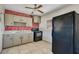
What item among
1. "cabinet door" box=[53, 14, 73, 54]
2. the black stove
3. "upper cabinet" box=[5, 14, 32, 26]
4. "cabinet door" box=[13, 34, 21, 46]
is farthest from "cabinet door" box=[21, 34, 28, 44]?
"cabinet door" box=[53, 14, 73, 54]

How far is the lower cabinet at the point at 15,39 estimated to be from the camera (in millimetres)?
3430

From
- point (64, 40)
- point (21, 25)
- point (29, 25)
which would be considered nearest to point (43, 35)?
point (29, 25)

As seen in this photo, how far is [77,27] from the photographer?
1982 mm

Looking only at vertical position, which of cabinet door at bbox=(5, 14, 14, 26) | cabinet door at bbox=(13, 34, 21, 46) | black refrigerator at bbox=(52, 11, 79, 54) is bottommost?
cabinet door at bbox=(13, 34, 21, 46)

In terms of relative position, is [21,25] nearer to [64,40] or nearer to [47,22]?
[47,22]

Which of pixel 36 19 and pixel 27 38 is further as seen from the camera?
pixel 36 19

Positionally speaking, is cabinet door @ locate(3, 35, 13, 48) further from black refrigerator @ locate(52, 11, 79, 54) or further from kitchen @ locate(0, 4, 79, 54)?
black refrigerator @ locate(52, 11, 79, 54)

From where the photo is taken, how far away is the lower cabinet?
135 inches

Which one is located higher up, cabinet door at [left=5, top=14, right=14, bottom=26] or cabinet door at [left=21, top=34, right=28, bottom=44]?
cabinet door at [left=5, top=14, right=14, bottom=26]

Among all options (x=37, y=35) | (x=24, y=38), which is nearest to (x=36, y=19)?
(x=37, y=35)

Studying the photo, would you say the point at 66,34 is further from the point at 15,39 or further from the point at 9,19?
the point at 9,19

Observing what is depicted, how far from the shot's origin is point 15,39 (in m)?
3.86

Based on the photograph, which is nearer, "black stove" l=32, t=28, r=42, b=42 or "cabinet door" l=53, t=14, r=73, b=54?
"cabinet door" l=53, t=14, r=73, b=54
